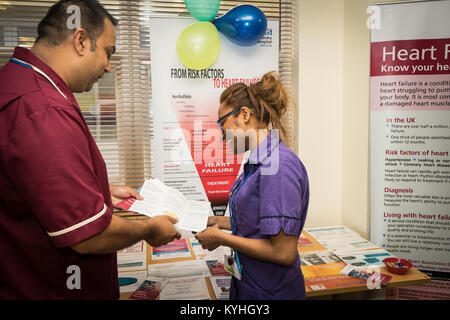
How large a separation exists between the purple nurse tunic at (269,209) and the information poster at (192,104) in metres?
1.14

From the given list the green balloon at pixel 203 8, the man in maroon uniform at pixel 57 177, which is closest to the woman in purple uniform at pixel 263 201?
the man in maroon uniform at pixel 57 177

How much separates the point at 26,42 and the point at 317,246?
8.30 ft

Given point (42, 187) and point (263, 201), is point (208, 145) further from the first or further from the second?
point (42, 187)

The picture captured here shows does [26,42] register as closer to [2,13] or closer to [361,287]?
[2,13]

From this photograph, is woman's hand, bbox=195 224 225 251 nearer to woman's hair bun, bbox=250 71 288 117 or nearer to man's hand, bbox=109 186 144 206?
man's hand, bbox=109 186 144 206

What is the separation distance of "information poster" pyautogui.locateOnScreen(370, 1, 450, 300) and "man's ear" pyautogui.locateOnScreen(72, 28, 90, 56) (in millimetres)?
1944

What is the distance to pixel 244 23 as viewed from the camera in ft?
7.43

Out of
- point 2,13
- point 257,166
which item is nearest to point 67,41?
point 257,166

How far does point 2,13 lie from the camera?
232 centimetres

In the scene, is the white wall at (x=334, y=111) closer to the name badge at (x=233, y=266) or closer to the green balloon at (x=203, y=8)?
the green balloon at (x=203, y=8)

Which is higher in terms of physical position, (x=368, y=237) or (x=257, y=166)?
(x=257, y=166)

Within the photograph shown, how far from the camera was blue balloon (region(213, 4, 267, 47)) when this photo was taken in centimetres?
226

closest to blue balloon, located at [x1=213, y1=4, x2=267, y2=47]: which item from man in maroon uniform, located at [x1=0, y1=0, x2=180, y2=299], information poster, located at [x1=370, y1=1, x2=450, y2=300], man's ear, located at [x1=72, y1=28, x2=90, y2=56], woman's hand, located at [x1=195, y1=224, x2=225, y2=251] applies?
→ information poster, located at [x1=370, y1=1, x2=450, y2=300]
